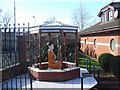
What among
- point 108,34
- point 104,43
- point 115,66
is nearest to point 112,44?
point 108,34

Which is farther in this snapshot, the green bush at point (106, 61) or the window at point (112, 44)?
the window at point (112, 44)

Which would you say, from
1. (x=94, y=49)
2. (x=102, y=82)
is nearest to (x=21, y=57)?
(x=102, y=82)

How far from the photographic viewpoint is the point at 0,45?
11250 millimetres

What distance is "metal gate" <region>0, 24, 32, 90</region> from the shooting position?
11.3m

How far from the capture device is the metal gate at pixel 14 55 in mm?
11312

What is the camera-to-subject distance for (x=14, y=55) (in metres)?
13.4

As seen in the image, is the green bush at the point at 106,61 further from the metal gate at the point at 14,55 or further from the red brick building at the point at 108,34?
the metal gate at the point at 14,55

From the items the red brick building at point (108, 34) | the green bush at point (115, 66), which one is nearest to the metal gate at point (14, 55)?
the green bush at point (115, 66)

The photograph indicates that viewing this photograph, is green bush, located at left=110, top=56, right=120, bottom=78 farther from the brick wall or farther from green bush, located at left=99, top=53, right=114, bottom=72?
the brick wall

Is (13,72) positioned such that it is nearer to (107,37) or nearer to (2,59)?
(2,59)

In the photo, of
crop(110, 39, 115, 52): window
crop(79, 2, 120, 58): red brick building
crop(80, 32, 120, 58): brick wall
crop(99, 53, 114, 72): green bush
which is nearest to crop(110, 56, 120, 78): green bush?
crop(99, 53, 114, 72): green bush

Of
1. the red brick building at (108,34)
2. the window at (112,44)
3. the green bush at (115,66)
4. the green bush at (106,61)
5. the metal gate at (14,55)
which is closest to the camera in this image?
the metal gate at (14,55)

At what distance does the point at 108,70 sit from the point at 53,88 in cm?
472

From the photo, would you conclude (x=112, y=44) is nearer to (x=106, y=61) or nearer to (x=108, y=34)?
(x=108, y=34)
